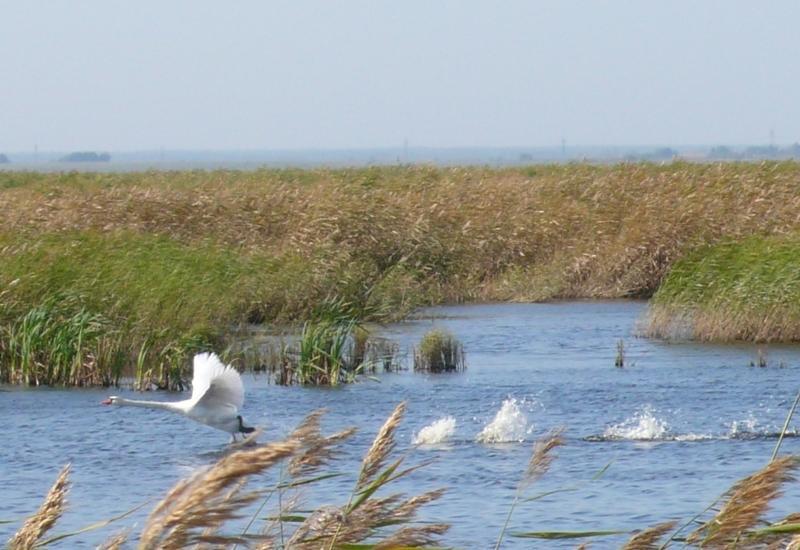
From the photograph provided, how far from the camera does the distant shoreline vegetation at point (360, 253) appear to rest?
16891 mm

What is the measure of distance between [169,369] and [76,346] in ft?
3.11

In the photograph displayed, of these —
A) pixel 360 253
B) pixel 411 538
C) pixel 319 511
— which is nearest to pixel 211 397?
pixel 319 511

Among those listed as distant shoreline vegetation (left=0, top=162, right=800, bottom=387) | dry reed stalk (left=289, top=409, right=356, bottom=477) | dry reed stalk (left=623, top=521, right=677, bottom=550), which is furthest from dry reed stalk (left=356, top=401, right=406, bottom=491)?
distant shoreline vegetation (left=0, top=162, right=800, bottom=387)

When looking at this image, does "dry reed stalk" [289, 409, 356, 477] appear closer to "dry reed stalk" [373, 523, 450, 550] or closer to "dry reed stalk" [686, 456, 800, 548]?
"dry reed stalk" [373, 523, 450, 550]

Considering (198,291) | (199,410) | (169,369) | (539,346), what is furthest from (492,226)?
(199,410)

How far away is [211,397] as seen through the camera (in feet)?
39.9

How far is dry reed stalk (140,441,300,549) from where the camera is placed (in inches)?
134

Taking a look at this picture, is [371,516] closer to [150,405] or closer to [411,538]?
[411,538]

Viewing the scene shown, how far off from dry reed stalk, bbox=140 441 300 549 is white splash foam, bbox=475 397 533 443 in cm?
1013

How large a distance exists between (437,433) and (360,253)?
12942 millimetres

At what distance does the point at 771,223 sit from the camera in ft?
89.5

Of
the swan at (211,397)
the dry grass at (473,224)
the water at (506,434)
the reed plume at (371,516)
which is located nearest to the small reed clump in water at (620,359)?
the water at (506,434)

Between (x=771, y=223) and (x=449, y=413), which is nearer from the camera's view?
(x=449, y=413)

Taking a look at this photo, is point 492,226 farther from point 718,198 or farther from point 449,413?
point 449,413
